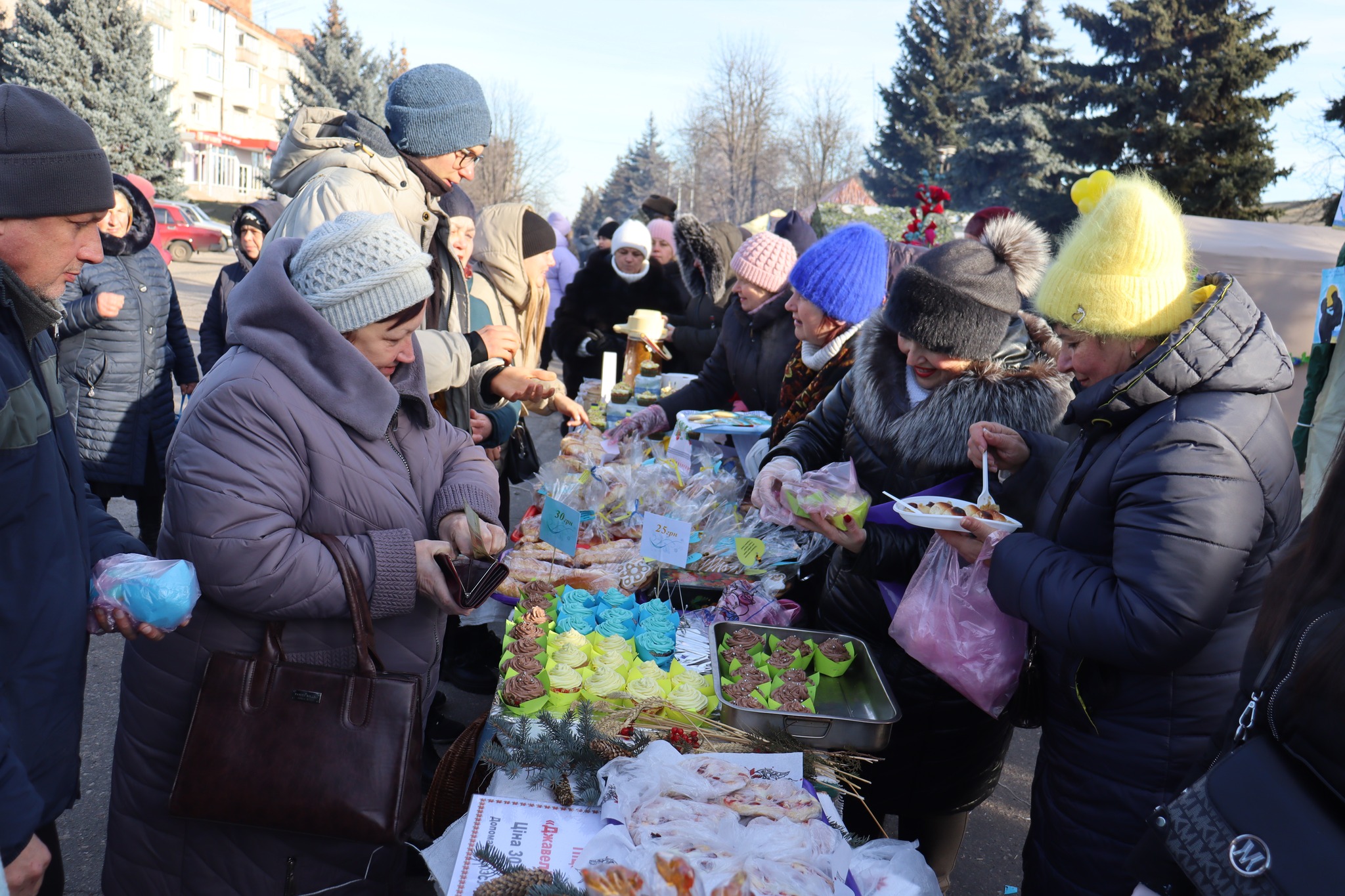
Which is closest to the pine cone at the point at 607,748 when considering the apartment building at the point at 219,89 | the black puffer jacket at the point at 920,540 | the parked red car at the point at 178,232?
the black puffer jacket at the point at 920,540

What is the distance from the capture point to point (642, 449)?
4.00m

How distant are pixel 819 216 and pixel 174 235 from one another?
1773 centimetres

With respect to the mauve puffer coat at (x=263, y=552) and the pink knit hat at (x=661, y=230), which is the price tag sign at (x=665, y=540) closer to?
the mauve puffer coat at (x=263, y=552)

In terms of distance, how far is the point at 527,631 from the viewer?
2.30 meters

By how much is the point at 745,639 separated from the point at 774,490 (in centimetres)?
54

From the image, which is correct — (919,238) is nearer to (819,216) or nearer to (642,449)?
(642,449)

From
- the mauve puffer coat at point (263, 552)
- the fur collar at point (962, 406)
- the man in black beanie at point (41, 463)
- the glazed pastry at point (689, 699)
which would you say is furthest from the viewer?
the fur collar at point (962, 406)

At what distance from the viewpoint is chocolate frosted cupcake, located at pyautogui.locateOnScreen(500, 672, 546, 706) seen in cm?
199

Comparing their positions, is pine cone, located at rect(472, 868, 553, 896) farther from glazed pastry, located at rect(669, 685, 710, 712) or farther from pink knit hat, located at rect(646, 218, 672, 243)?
pink knit hat, located at rect(646, 218, 672, 243)

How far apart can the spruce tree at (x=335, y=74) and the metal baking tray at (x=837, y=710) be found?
104 feet

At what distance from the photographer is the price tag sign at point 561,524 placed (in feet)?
9.07

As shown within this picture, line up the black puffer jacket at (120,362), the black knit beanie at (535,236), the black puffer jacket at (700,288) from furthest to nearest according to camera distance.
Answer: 1. the black puffer jacket at (700,288)
2. the black knit beanie at (535,236)
3. the black puffer jacket at (120,362)

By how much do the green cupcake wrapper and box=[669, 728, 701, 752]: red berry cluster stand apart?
1.61ft

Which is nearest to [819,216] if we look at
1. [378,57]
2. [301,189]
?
[301,189]
